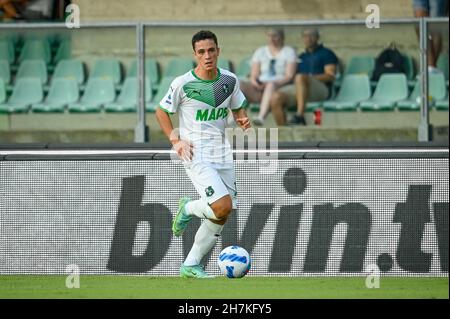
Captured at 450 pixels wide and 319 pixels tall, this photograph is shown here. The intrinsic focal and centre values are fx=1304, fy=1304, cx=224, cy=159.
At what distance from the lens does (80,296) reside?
9086 mm

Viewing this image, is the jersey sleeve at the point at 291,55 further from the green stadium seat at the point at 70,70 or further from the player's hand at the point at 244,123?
the player's hand at the point at 244,123

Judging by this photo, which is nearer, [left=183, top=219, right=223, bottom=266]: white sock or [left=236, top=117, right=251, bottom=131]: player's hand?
[left=236, top=117, right=251, bottom=131]: player's hand

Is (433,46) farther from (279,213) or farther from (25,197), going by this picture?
(25,197)

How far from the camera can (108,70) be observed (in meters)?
13.7

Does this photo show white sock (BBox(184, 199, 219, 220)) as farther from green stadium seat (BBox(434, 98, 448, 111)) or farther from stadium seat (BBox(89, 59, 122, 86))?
stadium seat (BBox(89, 59, 122, 86))

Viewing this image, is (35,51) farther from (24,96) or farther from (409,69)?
(409,69)

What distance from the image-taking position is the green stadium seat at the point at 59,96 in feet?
43.2

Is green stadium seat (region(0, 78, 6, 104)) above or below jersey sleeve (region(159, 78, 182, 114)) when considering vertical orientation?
above

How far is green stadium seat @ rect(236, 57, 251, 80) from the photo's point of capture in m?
Result: 13.1

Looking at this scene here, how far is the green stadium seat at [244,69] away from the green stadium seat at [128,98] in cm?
93

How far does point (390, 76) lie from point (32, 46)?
12.3 ft

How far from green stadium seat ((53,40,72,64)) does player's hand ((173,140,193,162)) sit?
Answer: 4.08 meters

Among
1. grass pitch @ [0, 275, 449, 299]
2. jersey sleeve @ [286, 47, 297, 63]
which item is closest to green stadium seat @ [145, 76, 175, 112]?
jersey sleeve @ [286, 47, 297, 63]

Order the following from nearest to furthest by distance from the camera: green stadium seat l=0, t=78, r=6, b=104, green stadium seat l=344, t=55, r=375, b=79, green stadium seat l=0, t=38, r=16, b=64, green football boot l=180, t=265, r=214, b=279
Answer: green football boot l=180, t=265, r=214, b=279 → green stadium seat l=344, t=55, r=375, b=79 → green stadium seat l=0, t=78, r=6, b=104 → green stadium seat l=0, t=38, r=16, b=64
